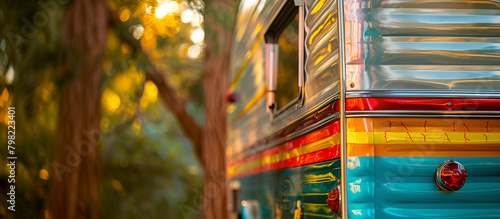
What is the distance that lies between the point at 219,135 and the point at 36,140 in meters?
2.53

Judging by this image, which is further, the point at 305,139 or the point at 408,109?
the point at 305,139

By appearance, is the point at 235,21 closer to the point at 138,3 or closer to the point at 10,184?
the point at 138,3

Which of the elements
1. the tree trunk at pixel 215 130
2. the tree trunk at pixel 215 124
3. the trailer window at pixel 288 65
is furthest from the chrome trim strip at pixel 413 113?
the tree trunk at pixel 215 130

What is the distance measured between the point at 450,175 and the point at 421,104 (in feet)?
1.24

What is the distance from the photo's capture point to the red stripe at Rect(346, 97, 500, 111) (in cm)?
274

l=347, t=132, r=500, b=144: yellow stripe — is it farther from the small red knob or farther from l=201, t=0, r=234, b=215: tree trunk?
l=201, t=0, r=234, b=215: tree trunk

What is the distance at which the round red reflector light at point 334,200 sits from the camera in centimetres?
275

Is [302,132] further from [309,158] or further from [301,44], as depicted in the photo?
[301,44]

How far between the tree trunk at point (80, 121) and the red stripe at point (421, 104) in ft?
16.4

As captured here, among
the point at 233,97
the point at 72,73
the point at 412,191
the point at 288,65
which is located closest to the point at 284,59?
the point at 288,65

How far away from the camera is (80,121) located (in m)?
7.16

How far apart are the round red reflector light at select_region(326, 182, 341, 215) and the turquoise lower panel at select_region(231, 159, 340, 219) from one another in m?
0.03

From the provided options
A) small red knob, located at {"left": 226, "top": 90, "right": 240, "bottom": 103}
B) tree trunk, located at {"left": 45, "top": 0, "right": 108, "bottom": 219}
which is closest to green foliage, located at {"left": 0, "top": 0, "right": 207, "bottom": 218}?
tree trunk, located at {"left": 45, "top": 0, "right": 108, "bottom": 219}

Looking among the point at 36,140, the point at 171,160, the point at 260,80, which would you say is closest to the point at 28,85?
the point at 36,140
